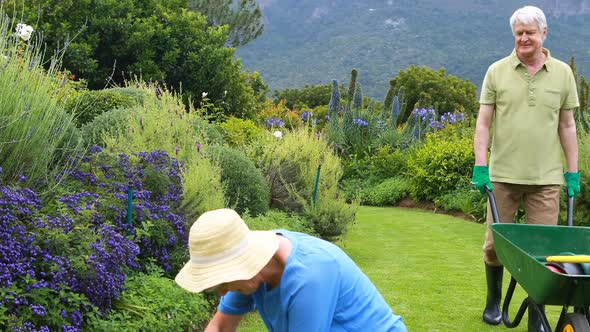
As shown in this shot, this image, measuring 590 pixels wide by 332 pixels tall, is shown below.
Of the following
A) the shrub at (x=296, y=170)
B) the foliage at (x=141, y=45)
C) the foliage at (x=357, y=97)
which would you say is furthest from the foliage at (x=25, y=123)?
the foliage at (x=357, y=97)

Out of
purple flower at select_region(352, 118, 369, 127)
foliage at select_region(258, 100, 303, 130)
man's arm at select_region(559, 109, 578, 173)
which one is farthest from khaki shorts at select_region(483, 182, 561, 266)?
purple flower at select_region(352, 118, 369, 127)

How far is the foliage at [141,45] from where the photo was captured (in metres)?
16.2

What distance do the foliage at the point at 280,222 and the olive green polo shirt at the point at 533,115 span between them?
235cm

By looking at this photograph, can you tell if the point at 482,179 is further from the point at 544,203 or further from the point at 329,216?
the point at 329,216

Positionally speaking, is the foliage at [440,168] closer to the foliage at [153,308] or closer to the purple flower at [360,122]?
the purple flower at [360,122]

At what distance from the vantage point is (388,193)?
45.5 ft

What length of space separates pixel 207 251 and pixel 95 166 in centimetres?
332

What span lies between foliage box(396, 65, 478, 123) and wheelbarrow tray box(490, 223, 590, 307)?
27.2 meters

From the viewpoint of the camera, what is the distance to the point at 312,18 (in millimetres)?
83688

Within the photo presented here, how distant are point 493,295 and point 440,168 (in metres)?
7.93

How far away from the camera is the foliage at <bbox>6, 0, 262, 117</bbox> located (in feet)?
53.2

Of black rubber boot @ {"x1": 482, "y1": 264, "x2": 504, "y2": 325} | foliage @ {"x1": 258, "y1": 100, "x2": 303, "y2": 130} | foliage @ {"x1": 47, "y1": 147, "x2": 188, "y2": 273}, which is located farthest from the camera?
foliage @ {"x1": 258, "y1": 100, "x2": 303, "y2": 130}

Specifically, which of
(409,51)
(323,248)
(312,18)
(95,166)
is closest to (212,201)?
(95,166)

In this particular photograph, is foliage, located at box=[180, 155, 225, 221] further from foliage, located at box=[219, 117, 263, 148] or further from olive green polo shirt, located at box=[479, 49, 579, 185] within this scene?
foliage, located at box=[219, 117, 263, 148]
